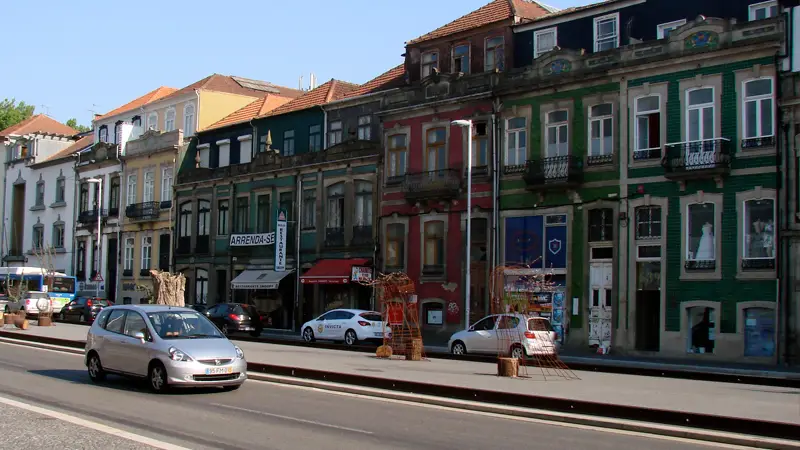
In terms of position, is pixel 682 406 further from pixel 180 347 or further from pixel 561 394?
pixel 180 347

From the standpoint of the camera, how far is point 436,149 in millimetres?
43062

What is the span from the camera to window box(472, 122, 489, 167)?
135 feet

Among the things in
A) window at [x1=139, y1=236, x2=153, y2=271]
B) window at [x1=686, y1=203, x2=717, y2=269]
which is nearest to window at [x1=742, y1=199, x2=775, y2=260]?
window at [x1=686, y1=203, x2=717, y2=269]

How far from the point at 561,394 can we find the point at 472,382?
277cm

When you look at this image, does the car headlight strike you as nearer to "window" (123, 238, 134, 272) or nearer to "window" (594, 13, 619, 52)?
"window" (594, 13, 619, 52)

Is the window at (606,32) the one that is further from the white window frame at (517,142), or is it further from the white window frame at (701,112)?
the white window frame at (701,112)

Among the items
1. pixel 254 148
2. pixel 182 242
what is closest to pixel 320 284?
pixel 254 148

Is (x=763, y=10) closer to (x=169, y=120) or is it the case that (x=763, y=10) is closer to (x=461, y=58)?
(x=461, y=58)

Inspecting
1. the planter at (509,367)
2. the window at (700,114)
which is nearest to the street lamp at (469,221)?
the window at (700,114)

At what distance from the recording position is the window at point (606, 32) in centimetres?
3762

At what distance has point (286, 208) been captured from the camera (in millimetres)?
51781

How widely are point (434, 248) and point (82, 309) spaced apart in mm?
21977

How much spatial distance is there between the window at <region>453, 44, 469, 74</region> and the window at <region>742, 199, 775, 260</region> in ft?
51.8

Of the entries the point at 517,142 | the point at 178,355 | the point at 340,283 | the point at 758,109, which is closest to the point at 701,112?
the point at 758,109
